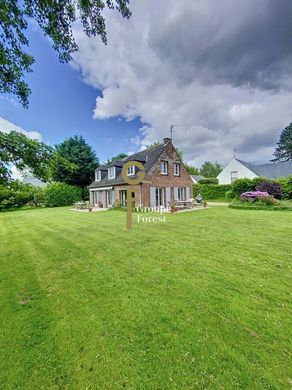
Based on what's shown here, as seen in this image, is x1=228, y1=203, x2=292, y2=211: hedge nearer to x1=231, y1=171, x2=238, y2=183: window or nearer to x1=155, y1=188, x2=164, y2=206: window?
x1=155, y1=188, x2=164, y2=206: window

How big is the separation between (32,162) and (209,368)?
4494mm

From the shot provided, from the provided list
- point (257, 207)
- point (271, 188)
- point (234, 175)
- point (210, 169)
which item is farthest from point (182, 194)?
point (210, 169)

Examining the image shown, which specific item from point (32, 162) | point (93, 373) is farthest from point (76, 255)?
point (93, 373)

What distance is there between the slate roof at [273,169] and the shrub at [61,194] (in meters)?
27.7

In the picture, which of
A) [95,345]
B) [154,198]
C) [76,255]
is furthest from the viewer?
[154,198]

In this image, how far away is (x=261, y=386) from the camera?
1.81m

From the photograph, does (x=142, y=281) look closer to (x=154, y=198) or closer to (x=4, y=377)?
→ (x=4, y=377)

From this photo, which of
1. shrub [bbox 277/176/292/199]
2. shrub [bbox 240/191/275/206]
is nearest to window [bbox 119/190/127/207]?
shrub [bbox 240/191/275/206]

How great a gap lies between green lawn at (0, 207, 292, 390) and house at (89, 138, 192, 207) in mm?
12689

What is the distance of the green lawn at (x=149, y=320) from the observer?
197cm

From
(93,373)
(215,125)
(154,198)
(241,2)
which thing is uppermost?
(215,125)

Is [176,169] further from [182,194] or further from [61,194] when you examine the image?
[61,194]

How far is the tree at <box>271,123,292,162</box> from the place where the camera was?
49.2m

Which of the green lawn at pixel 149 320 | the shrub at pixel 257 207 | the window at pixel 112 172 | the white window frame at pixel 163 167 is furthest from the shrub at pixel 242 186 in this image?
the green lawn at pixel 149 320
